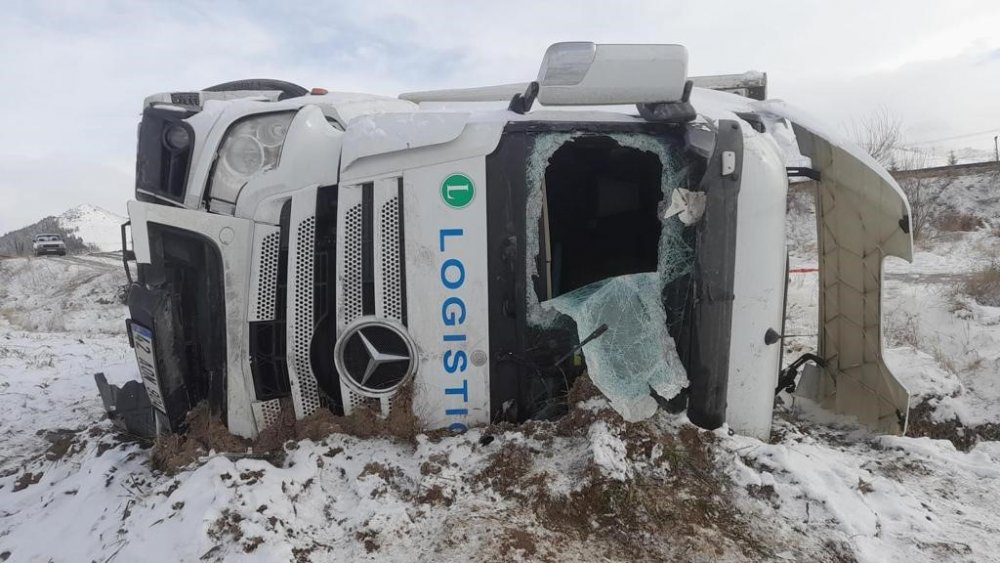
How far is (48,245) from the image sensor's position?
27609 mm

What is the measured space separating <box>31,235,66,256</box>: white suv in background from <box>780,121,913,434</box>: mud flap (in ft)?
105

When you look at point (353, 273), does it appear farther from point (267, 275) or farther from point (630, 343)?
point (630, 343)

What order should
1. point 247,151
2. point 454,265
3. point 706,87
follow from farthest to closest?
point 706,87
point 247,151
point 454,265

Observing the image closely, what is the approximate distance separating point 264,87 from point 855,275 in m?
3.64

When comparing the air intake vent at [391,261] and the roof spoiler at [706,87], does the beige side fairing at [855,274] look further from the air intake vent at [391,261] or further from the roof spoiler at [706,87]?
the air intake vent at [391,261]

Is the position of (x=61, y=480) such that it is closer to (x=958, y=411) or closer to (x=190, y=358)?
(x=190, y=358)

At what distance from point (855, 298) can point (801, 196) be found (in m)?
15.9

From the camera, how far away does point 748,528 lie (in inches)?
87.7

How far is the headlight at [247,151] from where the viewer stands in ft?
9.56

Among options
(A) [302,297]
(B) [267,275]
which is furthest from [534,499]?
(B) [267,275]

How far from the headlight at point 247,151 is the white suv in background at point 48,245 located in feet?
100

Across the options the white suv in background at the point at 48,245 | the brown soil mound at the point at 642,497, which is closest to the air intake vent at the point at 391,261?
the brown soil mound at the point at 642,497

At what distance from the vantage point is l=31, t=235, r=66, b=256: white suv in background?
27.5m

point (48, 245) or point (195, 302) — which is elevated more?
point (195, 302)
